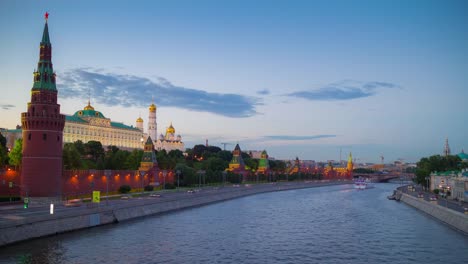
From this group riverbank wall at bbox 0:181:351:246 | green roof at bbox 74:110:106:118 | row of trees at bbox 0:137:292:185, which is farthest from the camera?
green roof at bbox 74:110:106:118

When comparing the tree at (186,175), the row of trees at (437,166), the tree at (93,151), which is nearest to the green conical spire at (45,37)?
the tree at (186,175)

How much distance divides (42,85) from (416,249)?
4244cm

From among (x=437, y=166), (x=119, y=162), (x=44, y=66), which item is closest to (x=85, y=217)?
(x=44, y=66)

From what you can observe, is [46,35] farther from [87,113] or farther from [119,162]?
[87,113]

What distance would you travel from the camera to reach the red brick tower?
53.6 m

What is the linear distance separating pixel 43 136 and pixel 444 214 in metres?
45.3

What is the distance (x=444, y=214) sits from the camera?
5322 cm

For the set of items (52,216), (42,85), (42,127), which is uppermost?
(42,85)

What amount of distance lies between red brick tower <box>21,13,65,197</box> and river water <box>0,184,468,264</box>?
1185cm

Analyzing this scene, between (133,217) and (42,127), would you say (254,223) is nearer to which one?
(133,217)

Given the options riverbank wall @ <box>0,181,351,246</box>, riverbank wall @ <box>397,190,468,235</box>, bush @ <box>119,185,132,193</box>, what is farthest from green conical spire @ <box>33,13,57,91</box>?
riverbank wall @ <box>397,190,468,235</box>

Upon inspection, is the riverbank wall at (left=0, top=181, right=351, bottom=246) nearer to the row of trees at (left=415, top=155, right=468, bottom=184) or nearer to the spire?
the spire

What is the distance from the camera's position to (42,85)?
5509 centimetres

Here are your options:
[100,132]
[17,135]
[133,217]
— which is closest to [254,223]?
[133,217]
